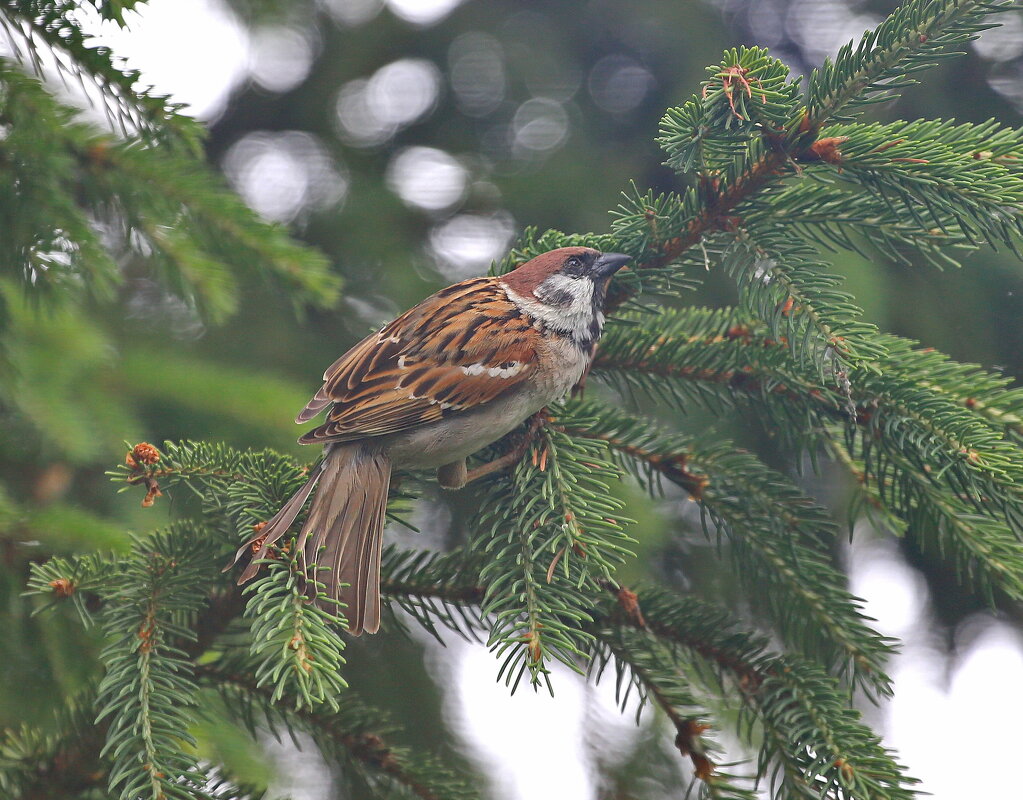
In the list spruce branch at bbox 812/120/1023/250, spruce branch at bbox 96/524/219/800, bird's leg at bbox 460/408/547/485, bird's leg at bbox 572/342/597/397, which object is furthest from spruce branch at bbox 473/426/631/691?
spruce branch at bbox 812/120/1023/250

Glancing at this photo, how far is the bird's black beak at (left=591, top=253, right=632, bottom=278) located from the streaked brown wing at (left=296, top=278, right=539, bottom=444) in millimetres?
266

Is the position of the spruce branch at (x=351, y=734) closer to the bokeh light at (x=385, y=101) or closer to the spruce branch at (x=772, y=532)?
the spruce branch at (x=772, y=532)

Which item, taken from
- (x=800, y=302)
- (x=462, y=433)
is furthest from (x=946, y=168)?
(x=462, y=433)

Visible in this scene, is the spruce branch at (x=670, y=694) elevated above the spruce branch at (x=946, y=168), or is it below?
below

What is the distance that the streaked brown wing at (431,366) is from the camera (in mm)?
2312

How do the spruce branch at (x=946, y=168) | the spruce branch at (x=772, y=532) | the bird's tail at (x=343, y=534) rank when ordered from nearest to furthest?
the spruce branch at (x=946, y=168) < the bird's tail at (x=343, y=534) < the spruce branch at (x=772, y=532)

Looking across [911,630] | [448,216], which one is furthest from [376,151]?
[911,630]

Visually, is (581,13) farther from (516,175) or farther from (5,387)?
(5,387)

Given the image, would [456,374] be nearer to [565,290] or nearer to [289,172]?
[565,290]

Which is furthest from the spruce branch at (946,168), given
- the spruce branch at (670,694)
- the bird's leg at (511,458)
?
the spruce branch at (670,694)

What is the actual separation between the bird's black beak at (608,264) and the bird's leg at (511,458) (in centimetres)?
40

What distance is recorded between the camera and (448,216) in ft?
12.7

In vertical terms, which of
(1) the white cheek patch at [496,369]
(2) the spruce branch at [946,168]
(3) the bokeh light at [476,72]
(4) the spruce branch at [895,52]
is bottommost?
(1) the white cheek patch at [496,369]

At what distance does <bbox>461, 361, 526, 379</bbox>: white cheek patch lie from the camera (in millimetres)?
2341
